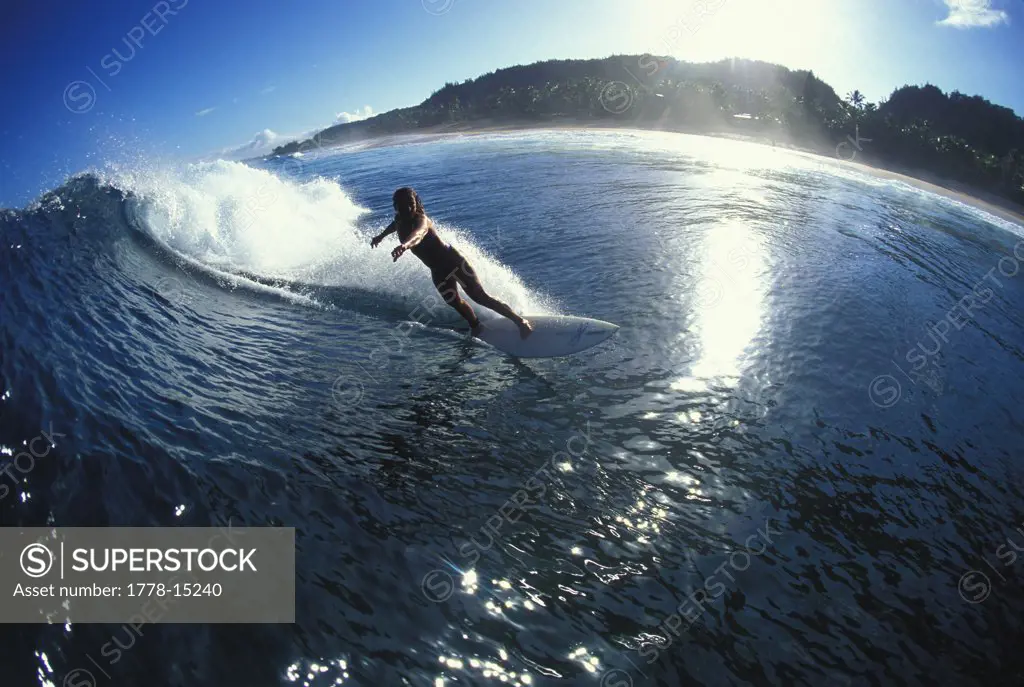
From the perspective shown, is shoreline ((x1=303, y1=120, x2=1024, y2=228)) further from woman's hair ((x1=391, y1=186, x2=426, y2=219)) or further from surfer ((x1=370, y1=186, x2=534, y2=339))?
woman's hair ((x1=391, y1=186, x2=426, y2=219))

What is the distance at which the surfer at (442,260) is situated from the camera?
943 cm

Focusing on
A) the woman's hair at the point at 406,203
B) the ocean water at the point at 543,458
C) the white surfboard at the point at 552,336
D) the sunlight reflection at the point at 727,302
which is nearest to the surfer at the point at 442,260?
the woman's hair at the point at 406,203

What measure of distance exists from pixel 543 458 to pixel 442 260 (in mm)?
4826

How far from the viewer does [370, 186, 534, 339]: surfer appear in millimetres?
9430

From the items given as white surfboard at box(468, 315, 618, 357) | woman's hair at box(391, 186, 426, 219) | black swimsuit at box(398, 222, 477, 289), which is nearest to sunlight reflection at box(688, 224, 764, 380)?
white surfboard at box(468, 315, 618, 357)

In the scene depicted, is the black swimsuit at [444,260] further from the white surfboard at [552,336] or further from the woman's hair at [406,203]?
the white surfboard at [552,336]

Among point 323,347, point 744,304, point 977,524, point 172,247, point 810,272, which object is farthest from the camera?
point 172,247

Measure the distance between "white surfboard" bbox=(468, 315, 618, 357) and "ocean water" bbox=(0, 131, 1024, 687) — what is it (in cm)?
28

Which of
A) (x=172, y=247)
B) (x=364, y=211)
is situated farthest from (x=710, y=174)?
(x=172, y=247)

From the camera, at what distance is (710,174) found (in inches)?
1169

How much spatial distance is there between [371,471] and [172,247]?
14123 millimetres

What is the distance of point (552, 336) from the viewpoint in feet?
31.4

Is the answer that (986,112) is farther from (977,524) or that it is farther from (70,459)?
(70,459)

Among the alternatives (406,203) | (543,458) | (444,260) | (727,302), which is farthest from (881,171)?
(543,458)
